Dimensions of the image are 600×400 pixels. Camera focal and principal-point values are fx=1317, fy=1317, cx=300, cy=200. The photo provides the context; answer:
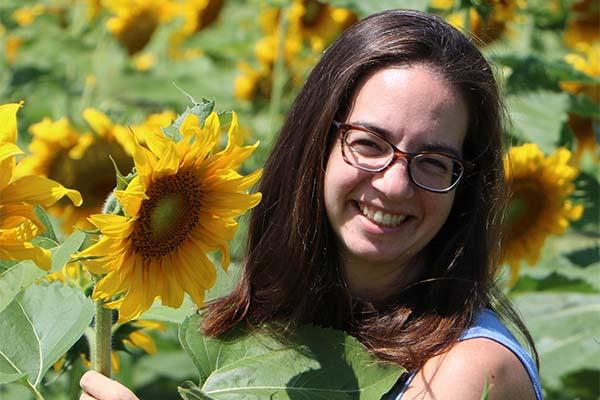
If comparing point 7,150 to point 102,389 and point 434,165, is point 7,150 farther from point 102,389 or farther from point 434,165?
point 434,165

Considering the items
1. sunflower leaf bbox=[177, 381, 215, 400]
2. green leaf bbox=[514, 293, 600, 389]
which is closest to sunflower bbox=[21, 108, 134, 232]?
green leaf bbox=[514, 293, 600, 389]

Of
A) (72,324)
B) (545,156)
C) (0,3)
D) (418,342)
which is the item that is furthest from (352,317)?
(0,3)

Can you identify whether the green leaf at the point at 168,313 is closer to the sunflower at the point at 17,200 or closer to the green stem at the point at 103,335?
the green stem at the point at 103,335

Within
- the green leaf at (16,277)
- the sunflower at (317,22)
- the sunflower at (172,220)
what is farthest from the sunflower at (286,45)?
the green leaf at (16,277)

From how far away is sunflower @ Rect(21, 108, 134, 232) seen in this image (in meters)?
2.38

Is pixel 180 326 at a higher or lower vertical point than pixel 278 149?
lower

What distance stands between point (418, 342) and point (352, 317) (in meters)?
0.09

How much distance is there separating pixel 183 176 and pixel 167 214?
0.13 ft

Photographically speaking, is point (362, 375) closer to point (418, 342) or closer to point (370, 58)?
point (418, 342)

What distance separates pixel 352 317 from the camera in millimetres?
1419

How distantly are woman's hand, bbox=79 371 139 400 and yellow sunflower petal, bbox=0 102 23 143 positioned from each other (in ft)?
0.83

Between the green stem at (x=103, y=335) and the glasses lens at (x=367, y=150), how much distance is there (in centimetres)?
30

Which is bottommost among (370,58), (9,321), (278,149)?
(9,321)

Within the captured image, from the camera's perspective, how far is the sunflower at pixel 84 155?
238cm
